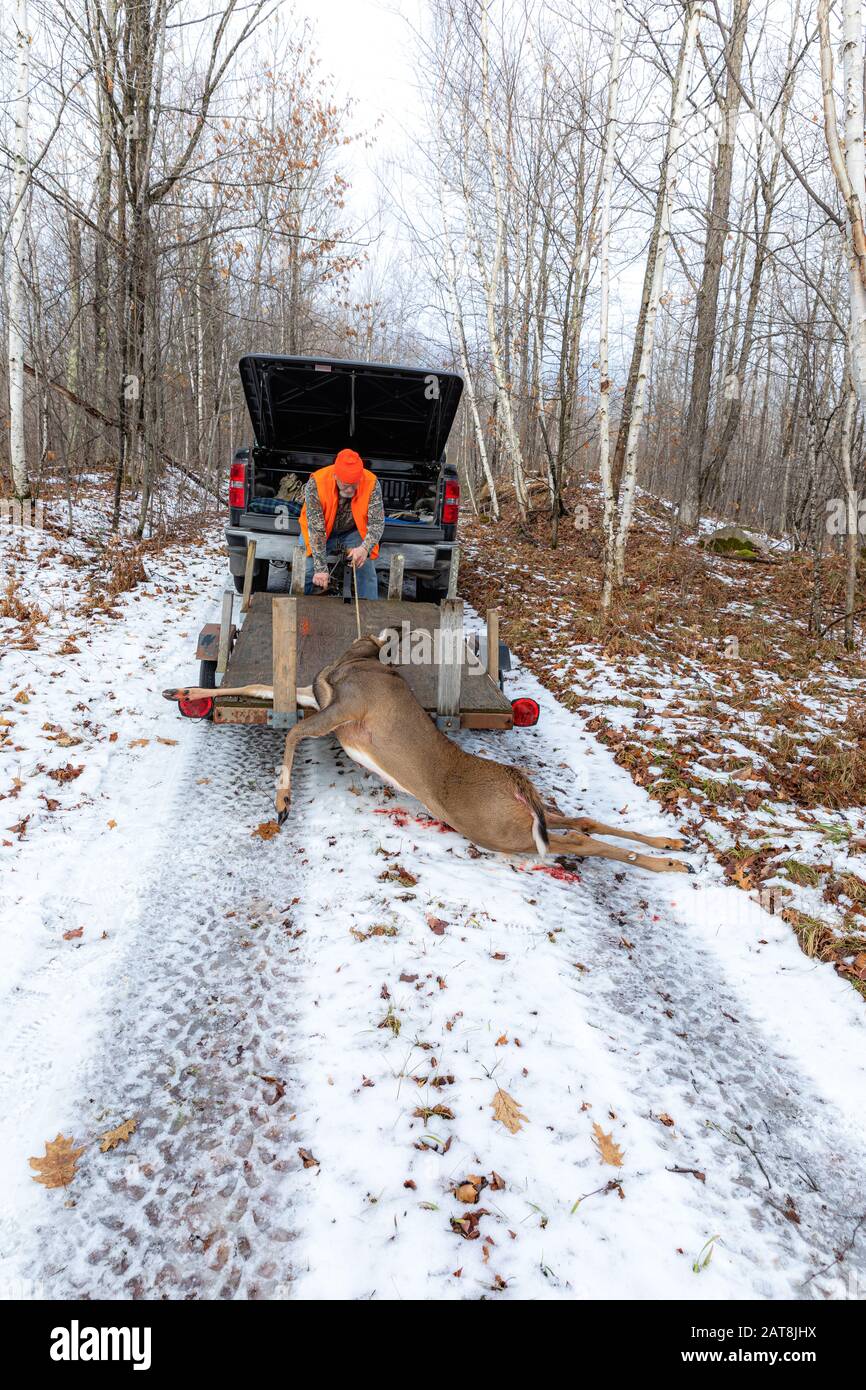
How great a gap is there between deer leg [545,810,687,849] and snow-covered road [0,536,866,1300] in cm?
21

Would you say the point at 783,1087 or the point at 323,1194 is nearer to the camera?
the point at 323,1194

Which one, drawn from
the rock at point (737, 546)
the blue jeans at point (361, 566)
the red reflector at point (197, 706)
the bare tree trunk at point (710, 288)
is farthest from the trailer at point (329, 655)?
the bare tree trunk at point (710, 288)

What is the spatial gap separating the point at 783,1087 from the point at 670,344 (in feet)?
131

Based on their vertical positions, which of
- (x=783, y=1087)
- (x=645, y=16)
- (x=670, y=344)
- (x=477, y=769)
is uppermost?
(x=670, y=344)

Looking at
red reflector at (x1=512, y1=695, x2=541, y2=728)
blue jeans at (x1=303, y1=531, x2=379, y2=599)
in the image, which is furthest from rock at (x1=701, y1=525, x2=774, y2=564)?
red reflector at (x1=512, y1=695, x2=541, y2=728)

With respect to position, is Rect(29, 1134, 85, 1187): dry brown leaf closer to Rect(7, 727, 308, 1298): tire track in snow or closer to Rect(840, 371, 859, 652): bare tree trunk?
Rect(7, 727, 308, 1298): tire track in snow

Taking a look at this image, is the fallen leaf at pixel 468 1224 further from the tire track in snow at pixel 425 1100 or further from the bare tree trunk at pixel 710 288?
the bare tree trunk at pixel 710 288

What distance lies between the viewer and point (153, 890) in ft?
11.1

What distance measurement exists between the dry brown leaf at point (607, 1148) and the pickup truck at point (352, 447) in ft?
17.3

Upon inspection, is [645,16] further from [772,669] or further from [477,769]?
[477,769]

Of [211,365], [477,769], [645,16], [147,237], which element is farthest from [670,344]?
[477,769]

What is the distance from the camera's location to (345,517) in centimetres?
586

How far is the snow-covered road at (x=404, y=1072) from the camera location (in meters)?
1.91

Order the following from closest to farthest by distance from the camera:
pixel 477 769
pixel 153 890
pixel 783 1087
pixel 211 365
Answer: pixel 783 1087, pixel 153 890, pixel 477 769, pixel 211 365
